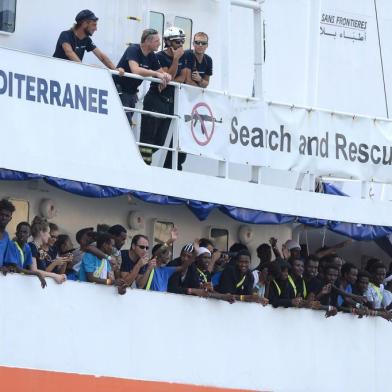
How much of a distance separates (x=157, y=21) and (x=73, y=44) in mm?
1703

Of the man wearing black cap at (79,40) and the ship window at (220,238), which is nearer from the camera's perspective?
the man wearing black cap at (79,40)

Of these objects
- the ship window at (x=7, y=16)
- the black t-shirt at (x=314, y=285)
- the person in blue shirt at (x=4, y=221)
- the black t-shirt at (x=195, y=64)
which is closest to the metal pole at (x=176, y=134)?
the black t-shirt at (x=195, y=64)

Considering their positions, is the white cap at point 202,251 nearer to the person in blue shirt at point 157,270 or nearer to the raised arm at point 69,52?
the person in blue shirt at point 157,270

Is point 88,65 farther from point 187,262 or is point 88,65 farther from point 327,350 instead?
point 327,350

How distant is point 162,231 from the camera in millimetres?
15969

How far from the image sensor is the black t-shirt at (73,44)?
592 inches

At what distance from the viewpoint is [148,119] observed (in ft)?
51.1

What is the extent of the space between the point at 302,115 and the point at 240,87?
1.00 metres

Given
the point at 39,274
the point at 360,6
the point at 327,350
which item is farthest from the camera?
the point at 360,6

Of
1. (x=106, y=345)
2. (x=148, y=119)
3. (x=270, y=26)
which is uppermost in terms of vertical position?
(x=270, y=26)

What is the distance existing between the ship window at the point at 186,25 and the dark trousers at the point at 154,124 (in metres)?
1.40

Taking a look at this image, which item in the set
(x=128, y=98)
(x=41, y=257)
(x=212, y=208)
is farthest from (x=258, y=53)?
(x=41, y=257)

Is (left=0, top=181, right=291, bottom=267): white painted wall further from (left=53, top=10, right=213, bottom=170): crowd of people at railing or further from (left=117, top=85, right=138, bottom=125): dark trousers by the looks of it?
(left=117, top=85, right=138, bottom=125): dark trousers

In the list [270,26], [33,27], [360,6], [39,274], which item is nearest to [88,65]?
[33,27]
